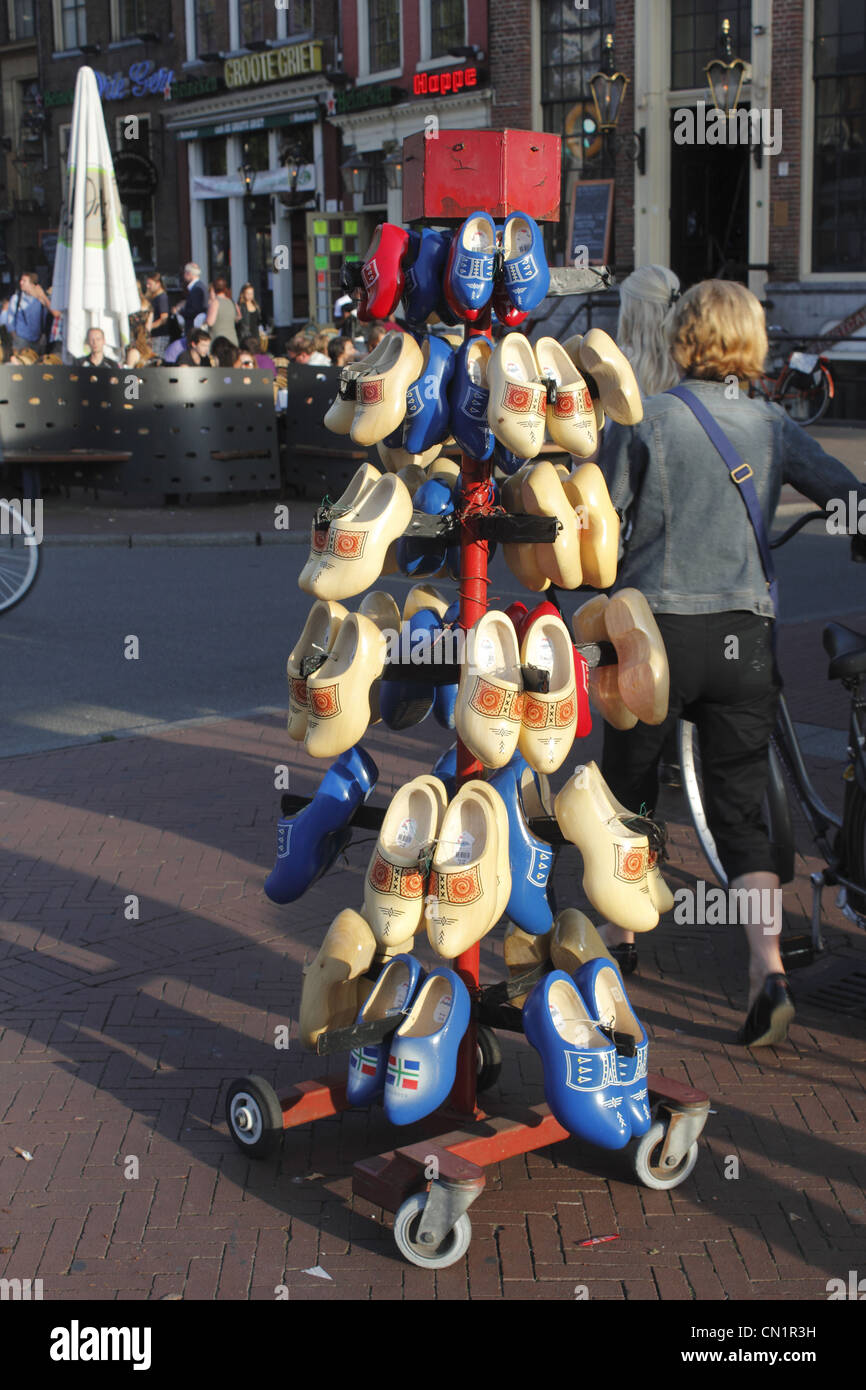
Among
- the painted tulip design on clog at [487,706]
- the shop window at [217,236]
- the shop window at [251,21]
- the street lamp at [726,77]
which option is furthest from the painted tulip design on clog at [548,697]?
the shop window at [217,236]

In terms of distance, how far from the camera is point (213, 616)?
1038cm

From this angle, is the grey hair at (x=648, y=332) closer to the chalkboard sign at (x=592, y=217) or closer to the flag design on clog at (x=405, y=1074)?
the flag design on clog at (x=405, y=1074)

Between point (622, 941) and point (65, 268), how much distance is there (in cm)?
1389

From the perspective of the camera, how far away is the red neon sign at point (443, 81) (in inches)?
1068

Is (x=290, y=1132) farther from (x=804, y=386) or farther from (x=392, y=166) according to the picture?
(x=392, y=166)

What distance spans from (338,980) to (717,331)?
1984mm

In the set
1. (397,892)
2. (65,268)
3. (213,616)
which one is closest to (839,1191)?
(397,892)

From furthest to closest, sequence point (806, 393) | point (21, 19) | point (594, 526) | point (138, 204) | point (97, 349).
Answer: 1. point (21, 19)
2. point (138, 204)
3. point (806, 393)
4. point (97, 349)
5. point (594, 526)

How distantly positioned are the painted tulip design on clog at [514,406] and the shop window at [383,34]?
92.1 feet

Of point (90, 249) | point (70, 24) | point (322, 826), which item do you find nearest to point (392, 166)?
point (90, 249)

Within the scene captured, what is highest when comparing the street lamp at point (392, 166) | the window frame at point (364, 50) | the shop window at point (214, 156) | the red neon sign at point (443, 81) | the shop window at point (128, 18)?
the shop window at point (128, 18)

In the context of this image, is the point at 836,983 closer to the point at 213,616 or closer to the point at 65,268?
the point at 213,616

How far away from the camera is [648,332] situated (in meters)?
4.39

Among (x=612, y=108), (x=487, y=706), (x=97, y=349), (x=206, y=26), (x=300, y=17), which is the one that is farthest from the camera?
(x=206, y=26)
